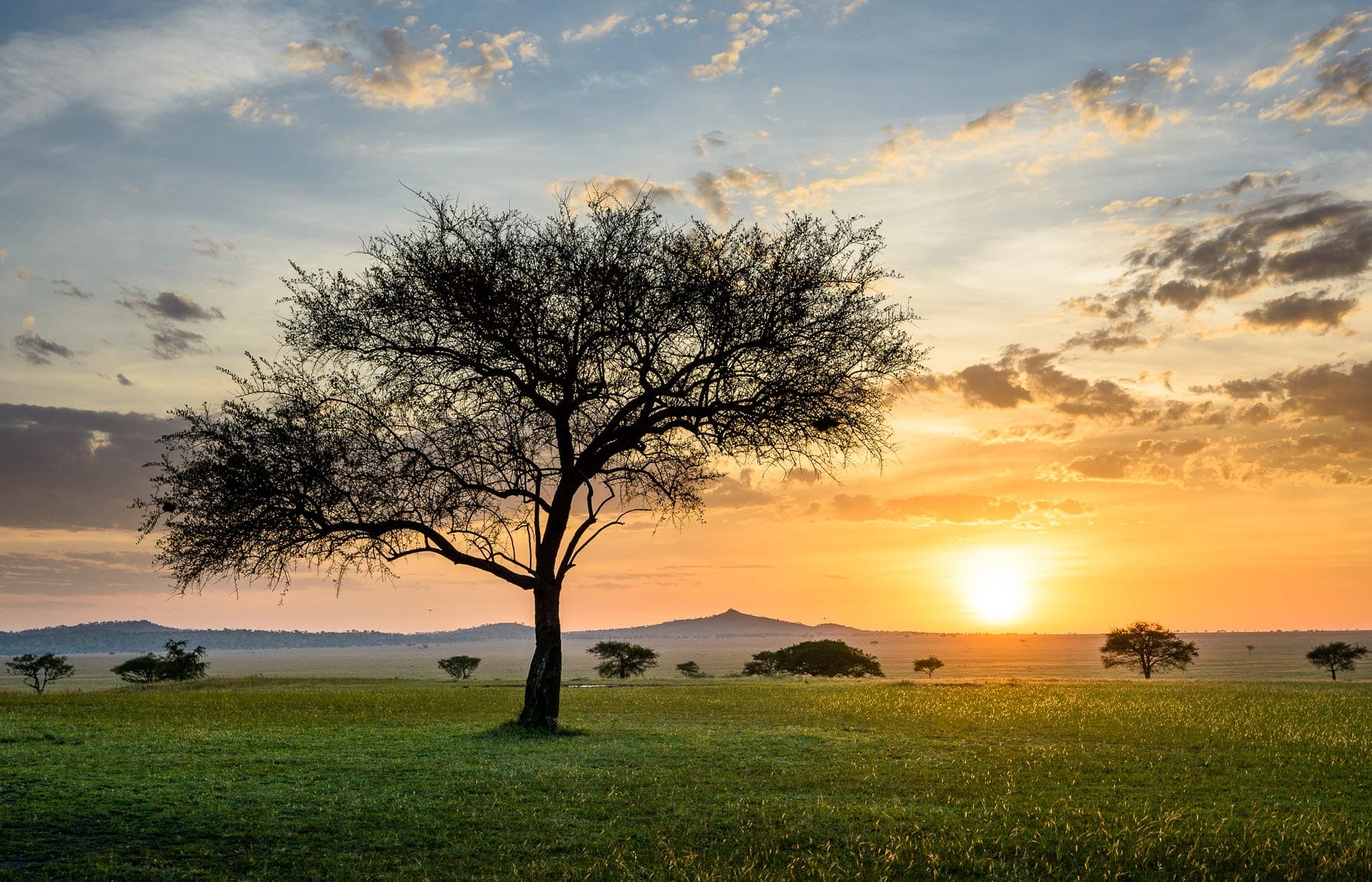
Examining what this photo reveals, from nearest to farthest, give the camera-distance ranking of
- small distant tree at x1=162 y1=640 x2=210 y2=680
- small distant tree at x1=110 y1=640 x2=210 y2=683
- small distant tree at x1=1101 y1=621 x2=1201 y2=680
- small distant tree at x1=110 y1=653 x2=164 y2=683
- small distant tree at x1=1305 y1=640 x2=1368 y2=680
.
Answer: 1. small distant tree at x1=162 y1=640 x2=210 y2=680
2. small distant tree at x1=110 y1=640 x2=210 y2=683
3. small distant tree at x1=110 y1=653 x2=164 y2=683
4. small distant tree at x1=1101 y1=621 x2=1201 y2=680
5. small distant tree at x1=1305 y1=640 x2=1368 y2=680

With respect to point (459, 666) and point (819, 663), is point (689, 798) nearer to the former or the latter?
point (819, 663)

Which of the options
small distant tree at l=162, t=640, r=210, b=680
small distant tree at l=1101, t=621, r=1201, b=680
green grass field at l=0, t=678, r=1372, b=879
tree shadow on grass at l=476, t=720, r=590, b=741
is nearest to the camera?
green grass field at l=0, t=678, r=1372, b=879

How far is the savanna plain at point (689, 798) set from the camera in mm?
11305

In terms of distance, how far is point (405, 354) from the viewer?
26562 mm

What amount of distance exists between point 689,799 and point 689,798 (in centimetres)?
8

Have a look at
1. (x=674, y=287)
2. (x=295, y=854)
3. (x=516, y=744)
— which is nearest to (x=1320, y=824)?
(x=295, y=854)

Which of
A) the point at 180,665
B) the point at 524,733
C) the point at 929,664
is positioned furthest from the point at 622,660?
the point at 524,733

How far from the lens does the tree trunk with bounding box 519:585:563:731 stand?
26359mm

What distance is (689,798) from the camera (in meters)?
15.3

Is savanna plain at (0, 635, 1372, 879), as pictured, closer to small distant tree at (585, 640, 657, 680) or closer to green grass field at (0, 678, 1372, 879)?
green grass field at (0, 678, 1372, 879)

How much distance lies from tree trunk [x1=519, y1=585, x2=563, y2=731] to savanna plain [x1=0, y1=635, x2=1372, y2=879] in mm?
998

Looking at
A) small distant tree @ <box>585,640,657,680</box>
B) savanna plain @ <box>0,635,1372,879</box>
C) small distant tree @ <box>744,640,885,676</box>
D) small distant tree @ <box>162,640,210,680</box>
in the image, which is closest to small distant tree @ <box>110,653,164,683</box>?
small distant tree @ <box>162,640,210,680</box>

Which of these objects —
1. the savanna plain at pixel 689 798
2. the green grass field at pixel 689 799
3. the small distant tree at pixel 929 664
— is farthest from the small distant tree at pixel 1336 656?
the green grass field at pixel 689 799

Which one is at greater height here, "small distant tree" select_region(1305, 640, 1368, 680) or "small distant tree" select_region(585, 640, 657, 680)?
"small distant tree" select_region(585, 640, 657, 680)
